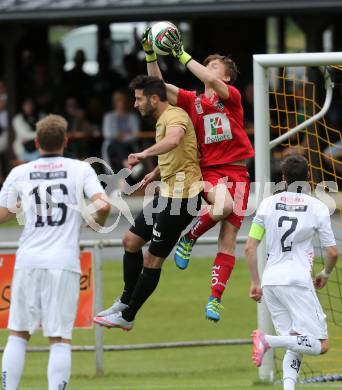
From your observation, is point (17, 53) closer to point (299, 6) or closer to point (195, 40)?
point (195, 40)

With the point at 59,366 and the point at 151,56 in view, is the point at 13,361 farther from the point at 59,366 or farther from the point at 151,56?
the point at 151,56

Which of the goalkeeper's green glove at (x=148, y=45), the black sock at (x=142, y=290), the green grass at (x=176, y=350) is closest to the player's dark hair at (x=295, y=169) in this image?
the goalkeeper's green glove at (x=148, y=45)

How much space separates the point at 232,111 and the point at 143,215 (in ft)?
3.83

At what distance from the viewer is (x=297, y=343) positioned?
9914 millimetres

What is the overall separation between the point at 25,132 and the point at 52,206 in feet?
41.1

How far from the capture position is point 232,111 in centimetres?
1072

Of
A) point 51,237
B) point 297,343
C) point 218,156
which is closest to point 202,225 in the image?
point 218,156

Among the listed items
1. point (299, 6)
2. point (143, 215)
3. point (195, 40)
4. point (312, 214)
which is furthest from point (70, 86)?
point (312, 214)

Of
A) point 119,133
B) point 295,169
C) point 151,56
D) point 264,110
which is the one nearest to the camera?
point 295,169

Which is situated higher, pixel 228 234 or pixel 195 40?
pixel 195 40

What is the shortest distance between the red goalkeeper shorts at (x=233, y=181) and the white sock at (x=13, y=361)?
2.12m

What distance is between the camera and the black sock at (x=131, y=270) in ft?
36.1

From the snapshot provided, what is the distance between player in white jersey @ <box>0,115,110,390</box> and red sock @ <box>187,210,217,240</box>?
5.37ft

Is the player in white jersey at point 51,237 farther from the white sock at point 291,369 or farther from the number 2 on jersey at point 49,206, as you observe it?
the white sock at point 291,369
